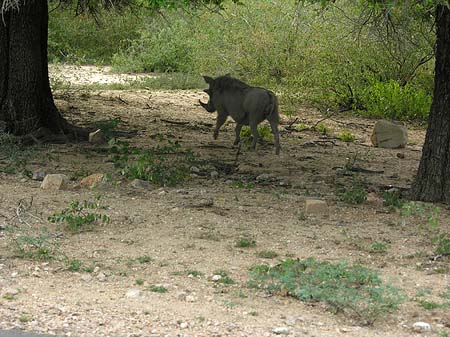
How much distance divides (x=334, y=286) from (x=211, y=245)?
1470mm

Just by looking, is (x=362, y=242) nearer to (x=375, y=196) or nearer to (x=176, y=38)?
(x=375, y=196)

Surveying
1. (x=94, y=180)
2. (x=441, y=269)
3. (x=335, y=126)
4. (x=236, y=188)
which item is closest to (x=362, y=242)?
(x=441, y=269)

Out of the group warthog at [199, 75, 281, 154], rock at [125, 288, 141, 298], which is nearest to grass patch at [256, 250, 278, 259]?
rock at [125, 288, 141, 298]

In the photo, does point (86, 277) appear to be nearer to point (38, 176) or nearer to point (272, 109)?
point (38, 176)

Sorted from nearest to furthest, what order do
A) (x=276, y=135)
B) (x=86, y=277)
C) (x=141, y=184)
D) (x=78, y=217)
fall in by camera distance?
(x=86, y=277), (x=78, y=217), (x=141, y=184), (x=276, y=135)

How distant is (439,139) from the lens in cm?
879

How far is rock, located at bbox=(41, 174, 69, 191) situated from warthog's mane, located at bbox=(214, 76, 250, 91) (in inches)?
153

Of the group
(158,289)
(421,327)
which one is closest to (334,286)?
(421,327)

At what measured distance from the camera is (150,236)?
7.32m

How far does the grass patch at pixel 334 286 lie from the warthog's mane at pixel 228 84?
5.84 m

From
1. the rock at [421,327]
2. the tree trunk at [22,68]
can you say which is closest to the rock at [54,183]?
the tree trunk at [22,68]

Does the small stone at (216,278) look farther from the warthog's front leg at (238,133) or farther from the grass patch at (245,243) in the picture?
the warthog's front leg at (238,133)

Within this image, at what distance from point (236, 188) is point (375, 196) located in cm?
144

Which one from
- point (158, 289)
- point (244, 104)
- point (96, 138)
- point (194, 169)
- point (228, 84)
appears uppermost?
point (228, 84)
